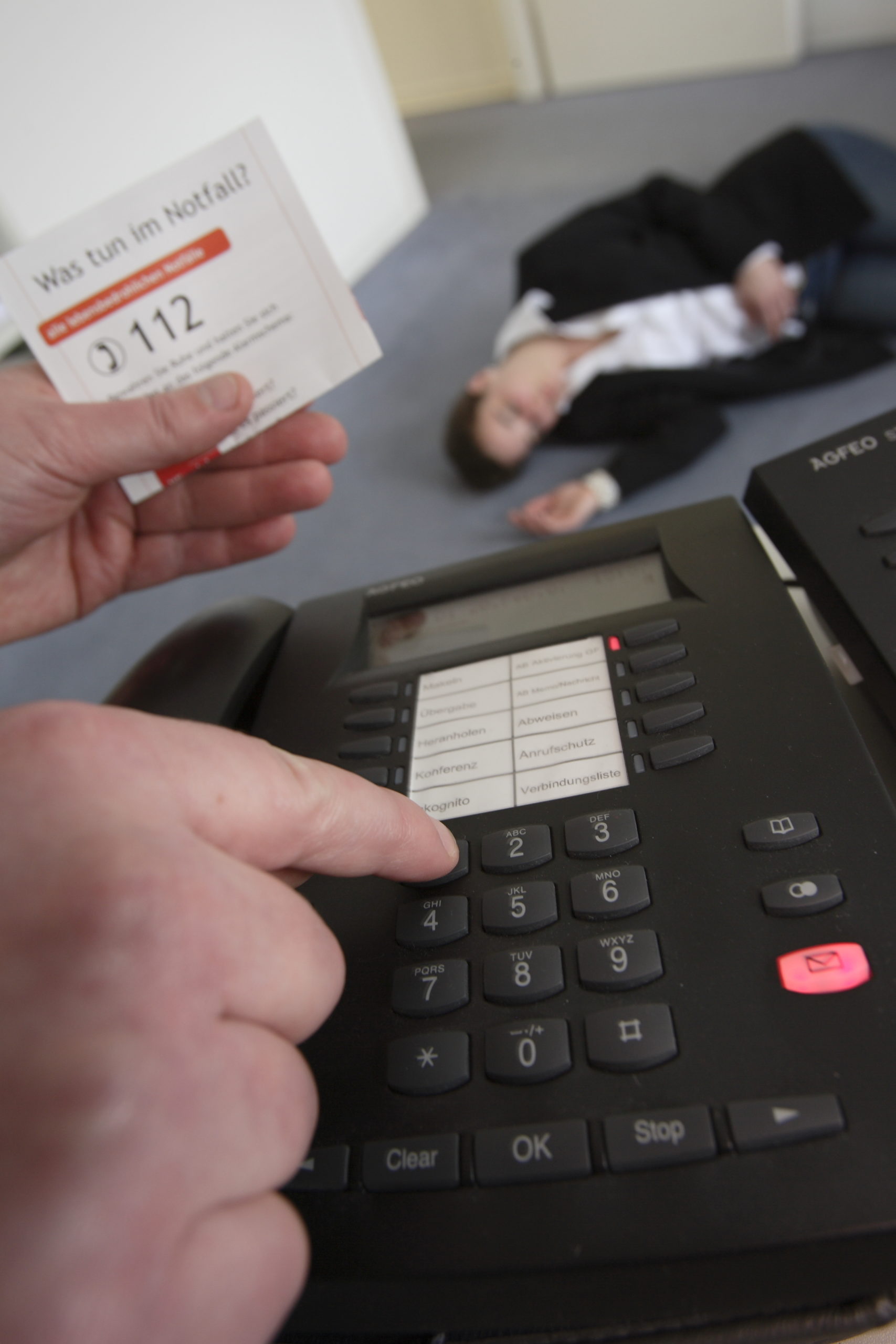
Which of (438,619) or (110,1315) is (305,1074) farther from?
(438,619)

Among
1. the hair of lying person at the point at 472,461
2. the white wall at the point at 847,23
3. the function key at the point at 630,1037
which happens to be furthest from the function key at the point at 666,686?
the white wall at the point at 847,23

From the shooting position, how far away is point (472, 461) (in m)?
0.67

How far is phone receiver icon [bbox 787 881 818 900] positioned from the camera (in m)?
0.23

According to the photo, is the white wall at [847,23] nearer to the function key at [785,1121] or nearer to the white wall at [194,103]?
the white wall at [194,103]

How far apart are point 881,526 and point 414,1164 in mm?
238

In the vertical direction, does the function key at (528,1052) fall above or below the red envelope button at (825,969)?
above

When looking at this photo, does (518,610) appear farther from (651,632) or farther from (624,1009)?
(624,1009)

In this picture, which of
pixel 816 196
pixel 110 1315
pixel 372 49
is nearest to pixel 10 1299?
pixel 110 1315

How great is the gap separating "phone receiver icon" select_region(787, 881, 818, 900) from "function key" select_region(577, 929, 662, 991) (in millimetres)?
36

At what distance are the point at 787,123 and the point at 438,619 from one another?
4.02ft

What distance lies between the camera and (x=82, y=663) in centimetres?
61

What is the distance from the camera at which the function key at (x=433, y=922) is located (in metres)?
0.26

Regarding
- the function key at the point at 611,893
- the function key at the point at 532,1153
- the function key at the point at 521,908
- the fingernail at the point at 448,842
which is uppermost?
the fingernail at the point at 448,842

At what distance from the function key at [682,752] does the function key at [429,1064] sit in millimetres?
98
